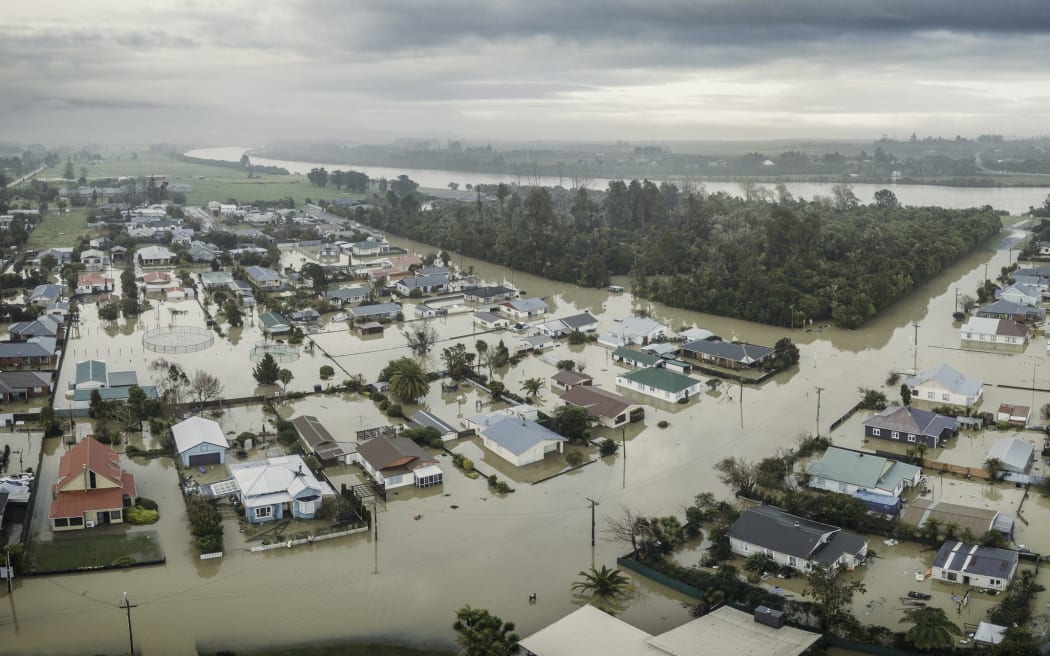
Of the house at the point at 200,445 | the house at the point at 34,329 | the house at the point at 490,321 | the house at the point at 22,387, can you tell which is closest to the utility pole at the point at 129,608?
the house at the point at 200,445

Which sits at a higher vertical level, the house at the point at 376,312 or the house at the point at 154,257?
the house at the point at 154,257

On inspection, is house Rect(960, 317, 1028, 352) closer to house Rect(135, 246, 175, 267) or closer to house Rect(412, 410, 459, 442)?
house Rect(412, 410, 459, 442)

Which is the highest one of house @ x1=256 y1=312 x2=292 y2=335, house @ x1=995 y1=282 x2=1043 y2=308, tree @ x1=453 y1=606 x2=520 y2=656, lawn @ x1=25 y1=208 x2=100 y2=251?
lawn @ x1=25 y1=208 x2=100 y2=251

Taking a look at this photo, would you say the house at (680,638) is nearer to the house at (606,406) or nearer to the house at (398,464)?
the house at (398,464)

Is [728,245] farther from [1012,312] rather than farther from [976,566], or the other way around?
[976,566]

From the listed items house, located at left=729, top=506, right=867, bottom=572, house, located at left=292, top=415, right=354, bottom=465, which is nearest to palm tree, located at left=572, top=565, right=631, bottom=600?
house, located at left=729, top=506, right=867, bottom=572

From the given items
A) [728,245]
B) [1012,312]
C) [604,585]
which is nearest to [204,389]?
[604,585]
